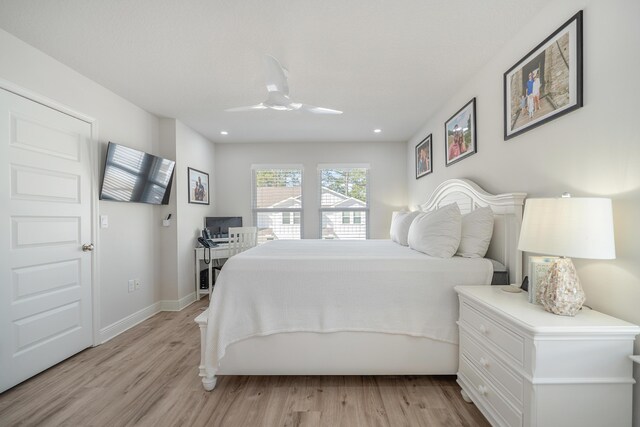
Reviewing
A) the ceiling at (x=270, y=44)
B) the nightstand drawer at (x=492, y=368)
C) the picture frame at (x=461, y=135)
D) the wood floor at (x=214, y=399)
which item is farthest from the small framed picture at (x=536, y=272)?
the ceiling at (x=270, y=44)

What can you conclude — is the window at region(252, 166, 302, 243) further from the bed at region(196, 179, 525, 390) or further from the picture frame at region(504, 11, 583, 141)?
the picture frame at region(504, 11, 583, 141)

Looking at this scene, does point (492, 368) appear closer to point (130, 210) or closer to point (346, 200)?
point (130, 210)

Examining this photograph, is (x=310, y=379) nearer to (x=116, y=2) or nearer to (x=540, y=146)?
(x=540, y=146)

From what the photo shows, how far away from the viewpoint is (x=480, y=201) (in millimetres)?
2340

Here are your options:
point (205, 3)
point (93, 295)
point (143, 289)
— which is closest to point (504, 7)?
point (205, 3)

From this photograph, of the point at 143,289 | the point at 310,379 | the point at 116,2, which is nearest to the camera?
the point at 116,2

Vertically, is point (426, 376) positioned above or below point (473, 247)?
below

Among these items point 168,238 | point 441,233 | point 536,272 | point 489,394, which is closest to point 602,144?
point 536,272

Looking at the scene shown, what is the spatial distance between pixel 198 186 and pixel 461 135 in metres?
3.66

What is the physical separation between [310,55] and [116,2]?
1.26 meters

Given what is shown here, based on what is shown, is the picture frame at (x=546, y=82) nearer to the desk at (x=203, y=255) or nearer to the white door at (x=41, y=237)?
the white door at (x=41, y=237)

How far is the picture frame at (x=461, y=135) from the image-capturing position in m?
2.57

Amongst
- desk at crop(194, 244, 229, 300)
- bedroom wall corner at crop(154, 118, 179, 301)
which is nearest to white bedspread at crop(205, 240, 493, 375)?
bedroom wall corner at crop(154, 118, 179, 301)

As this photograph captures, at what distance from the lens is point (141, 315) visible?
3248 millimetres
